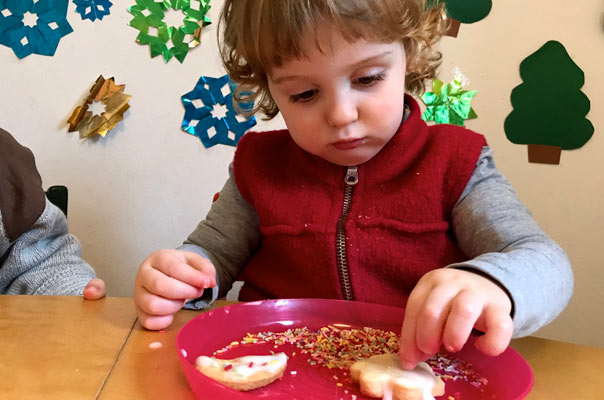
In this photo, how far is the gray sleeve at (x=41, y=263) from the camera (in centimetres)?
96

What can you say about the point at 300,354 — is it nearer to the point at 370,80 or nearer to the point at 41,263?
the point at 370,80

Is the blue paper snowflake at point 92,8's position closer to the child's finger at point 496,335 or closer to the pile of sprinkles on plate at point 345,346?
the pile of sprinkles on plate at point 345,346

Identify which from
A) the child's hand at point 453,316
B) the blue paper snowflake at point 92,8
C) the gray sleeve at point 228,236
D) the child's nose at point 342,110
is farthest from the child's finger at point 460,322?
the blue paper snowflake at point 92,8

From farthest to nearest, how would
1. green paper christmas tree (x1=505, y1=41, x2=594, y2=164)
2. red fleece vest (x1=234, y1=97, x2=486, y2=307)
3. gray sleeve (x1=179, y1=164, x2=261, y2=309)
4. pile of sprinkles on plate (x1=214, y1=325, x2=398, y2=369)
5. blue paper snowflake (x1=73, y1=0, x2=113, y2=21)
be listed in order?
blue paper snowflake (x1=73, y1=0, x2=113, y2=21) < green paper christmas tree (x1=505, y1=41, x2=594, y2=164) < gray sleeve (x1=179, y1=164, x2=261, y2=309) < red fleece vest (x1=234, y1=97, x2=486, y2=307) < pile of sprinkles on plate (x1=214, y1=325, x2=398, y2=369)

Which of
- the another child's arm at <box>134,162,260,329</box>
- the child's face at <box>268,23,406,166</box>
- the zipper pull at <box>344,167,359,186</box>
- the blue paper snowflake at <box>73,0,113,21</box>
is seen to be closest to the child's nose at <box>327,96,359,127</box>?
the child's face at <box>268,23,406,166</box>

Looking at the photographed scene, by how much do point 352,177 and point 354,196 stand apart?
0.03 m

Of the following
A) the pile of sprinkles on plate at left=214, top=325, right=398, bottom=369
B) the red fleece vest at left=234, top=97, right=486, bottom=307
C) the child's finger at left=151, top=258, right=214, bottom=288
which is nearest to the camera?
the pile of sprinkles on plate at left=214, top=325, right=398, bottom=369

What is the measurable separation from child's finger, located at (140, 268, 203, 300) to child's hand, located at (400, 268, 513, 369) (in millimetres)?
285

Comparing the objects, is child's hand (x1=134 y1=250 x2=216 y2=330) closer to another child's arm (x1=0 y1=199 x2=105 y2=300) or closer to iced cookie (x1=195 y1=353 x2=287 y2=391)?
iced cookie (x1=195 y1=353 x2=287 y2=391)

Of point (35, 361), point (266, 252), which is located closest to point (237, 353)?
point (35, 361)

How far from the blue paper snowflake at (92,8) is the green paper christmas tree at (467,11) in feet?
2.99

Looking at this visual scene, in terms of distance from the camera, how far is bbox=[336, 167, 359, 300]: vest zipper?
82 cm

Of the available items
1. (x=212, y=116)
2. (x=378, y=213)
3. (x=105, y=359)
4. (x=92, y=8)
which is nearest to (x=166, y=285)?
(x=105, y=359)

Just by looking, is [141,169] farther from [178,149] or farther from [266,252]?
[266,252]
